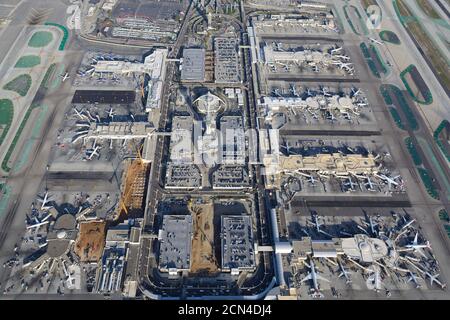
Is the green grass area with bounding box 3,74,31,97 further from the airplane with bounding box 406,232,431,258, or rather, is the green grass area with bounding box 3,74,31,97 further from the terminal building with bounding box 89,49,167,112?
the airplane with bounding box 406,232,431,258

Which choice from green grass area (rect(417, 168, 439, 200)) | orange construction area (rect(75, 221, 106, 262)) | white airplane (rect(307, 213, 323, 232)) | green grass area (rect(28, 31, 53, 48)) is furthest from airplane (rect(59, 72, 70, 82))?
green grass area (rect(417, 168, 439, 200))

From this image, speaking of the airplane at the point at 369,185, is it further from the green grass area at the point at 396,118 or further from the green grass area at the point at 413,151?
the green grass area at the point at 396,118


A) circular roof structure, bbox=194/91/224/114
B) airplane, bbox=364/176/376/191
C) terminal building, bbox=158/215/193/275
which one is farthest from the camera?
circular roof structure, bbox=194/91/224/114

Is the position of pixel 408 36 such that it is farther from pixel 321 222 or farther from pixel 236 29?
pixel 321 222

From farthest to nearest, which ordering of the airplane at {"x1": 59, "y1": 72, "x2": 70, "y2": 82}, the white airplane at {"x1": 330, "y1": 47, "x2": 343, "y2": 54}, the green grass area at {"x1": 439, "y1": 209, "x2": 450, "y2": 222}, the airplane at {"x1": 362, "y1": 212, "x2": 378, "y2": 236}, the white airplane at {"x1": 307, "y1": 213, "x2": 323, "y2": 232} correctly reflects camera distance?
the white airplane at {"x1": 330, "y1": 47, "x2": 343, "y2": 54} < the airplane at {"x1": 59, "y1": 72, "x2": 70, "y2": 82} < the green grass area at {"x1": 439, "y1": 209, "x2": 450, "y2": 222} < the white airplane at {"x1": 307, "y1": 213, "x2": 323, "y2": 232} < the airplane at {"x1": 362, "y1": 212, "x2": 378, "y2": 236}

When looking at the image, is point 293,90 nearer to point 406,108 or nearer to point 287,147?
point 287,147

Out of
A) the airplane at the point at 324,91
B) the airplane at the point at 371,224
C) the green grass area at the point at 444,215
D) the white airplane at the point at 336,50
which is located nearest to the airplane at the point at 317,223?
the airplane at the point at 371,224

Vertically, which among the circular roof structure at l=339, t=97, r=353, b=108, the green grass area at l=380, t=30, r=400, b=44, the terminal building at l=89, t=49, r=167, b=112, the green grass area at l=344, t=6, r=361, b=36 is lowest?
the circular roof structure at l=339, t=97, r=353, b=108
